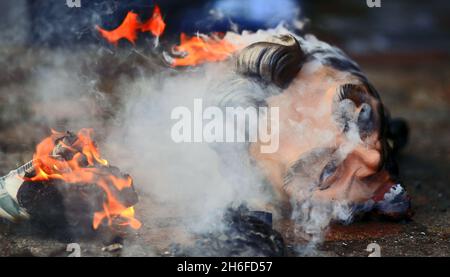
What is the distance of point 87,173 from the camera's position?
4.04m

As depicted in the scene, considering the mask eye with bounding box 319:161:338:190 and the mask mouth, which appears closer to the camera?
the mask eye with bounding box 319:161:338:190

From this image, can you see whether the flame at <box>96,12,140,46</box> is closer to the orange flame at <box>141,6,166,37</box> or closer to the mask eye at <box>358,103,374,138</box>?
the orange flame at <box>141,6,166,37</box>

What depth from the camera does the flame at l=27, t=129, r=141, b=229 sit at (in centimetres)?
400

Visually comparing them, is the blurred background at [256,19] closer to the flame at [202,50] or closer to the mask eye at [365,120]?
the flame at [202,50]

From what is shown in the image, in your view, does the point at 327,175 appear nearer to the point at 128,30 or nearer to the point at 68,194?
the point at 68,194

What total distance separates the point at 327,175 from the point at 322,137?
1.00 ft

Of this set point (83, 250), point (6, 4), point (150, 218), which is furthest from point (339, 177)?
point (6, 4)

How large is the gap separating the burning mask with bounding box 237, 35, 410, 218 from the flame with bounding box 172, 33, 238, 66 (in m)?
0.31

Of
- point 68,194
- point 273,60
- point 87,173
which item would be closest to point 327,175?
point 273,60

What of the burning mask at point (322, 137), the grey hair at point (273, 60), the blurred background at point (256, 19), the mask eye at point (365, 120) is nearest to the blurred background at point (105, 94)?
the blurred background at point (256, 19)

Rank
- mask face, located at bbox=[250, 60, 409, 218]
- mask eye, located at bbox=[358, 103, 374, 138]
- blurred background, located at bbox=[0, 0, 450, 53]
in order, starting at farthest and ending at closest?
blurred background, located at bbox=[0, 0, 450, 53]
mask eye, located at bbox=[358, 103, 374, 138]
mask face, located at bbox=[250, 60, 409, 218]

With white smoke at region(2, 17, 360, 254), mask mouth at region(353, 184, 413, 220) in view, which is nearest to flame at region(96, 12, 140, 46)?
white smoke at region(2, 17, 360, 254)

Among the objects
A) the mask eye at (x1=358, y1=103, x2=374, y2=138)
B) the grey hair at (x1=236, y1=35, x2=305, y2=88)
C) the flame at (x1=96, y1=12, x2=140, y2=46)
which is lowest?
the mask eye at (x1=358, y1=103, x2=374, y2=138)

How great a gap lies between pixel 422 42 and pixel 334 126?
9.03 meters
